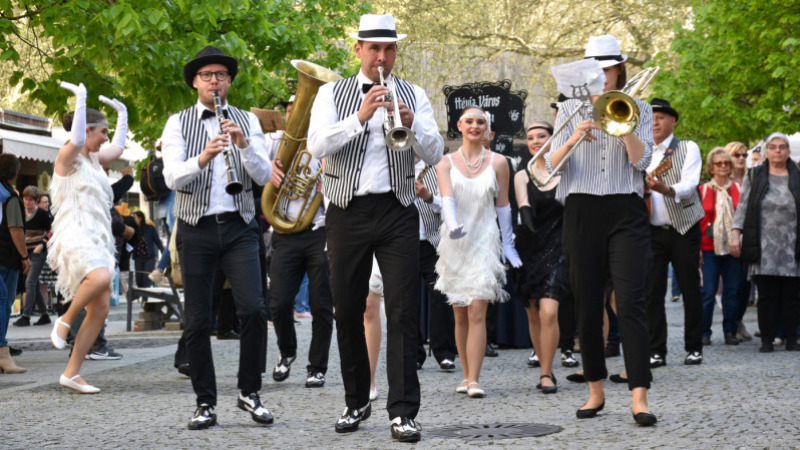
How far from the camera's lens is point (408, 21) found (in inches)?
1328

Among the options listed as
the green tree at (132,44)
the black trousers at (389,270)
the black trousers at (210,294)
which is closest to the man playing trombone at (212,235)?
the black trousers at (210,294)

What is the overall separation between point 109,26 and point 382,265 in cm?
588

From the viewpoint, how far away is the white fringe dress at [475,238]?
905 centimetres

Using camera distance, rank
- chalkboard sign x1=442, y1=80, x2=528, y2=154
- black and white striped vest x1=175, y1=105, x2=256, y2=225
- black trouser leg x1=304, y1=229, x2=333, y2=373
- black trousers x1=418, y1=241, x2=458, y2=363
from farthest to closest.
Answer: chalkboard sign x1=442, y1=80, x2=528, y2=154
black trousers x1=418, y1=241, x2=458, y2=363
black trouser leg x1=304, y1=229, x2=333, y2=373
black and white striped vest x1=175, y1=105, x2=256, y2=225

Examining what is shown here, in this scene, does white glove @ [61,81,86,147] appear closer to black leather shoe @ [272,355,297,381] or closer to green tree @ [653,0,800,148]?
black leather shoe @ [272,355,297,381]

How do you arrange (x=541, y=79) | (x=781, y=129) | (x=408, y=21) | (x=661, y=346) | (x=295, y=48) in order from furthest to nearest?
(x=541, y=79)
(x=408, y=21)
(x=781, y=129)
(x=295, y=48)
(x=661, y=346)

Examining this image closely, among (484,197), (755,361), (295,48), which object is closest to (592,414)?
(484,197)

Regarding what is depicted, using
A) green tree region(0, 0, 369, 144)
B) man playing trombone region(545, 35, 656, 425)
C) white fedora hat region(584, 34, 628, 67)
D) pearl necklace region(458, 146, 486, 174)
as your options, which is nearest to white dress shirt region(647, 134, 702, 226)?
pearl necklace region(458, 146, 486, 174)

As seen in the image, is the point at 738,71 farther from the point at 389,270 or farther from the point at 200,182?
the point at 389,270

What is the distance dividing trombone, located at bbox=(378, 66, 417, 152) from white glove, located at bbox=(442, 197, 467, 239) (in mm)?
2024

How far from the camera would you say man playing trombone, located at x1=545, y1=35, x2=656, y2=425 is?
7.02m

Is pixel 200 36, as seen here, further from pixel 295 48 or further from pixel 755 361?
pixel 755 361

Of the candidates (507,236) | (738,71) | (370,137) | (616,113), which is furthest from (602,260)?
(738,71)

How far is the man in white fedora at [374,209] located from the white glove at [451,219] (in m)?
1.68
